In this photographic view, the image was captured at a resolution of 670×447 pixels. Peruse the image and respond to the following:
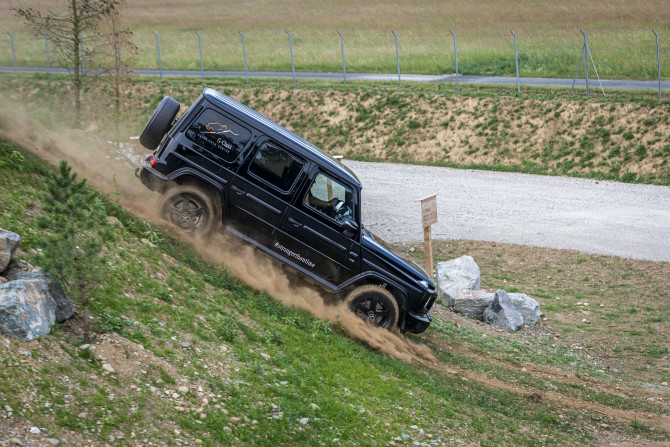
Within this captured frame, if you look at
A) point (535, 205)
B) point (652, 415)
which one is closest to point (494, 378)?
point (652, 415)

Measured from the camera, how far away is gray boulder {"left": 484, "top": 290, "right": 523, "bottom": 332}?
42.8ft

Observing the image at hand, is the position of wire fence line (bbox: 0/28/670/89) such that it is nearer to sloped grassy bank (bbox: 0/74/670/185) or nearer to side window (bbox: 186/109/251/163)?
sloped grassy bank (bbox: 0/74/670/185)

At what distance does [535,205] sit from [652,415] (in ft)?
43.0

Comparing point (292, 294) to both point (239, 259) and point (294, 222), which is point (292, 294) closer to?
point (239, 259)

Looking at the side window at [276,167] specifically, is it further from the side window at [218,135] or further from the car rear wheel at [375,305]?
the car rear wheel at [375,305]

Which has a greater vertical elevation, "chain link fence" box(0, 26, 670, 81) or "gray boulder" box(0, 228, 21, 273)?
"chain link fence" box(0, 26, 670, 81)

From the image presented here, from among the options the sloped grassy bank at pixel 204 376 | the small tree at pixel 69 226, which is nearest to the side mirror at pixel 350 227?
the sloped grassy bank at pixel 204 376

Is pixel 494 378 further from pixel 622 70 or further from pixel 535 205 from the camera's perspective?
pixel 622 70

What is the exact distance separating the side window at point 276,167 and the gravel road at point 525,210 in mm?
9793

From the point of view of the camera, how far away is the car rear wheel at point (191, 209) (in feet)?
31.9

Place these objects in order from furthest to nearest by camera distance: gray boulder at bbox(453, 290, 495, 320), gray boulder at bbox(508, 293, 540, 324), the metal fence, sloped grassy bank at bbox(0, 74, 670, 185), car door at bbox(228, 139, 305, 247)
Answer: the metal fence, sloped grassy bank at bbox(0, 74, 670, 185), gray boulder at bbox(453, 290, 495, 320), gray boulder at bbox(508, 293, 540, 324), car door at bbox(228, 139, 305, 247)

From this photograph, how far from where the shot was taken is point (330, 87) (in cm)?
3334

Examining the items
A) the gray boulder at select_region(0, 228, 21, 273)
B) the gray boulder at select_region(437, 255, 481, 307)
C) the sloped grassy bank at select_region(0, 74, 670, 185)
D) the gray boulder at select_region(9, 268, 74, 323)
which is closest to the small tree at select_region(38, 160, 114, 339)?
the gray boulder at select_region(9, 268, 74, 323)

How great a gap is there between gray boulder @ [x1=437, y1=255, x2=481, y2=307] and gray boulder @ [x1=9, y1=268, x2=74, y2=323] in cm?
911
